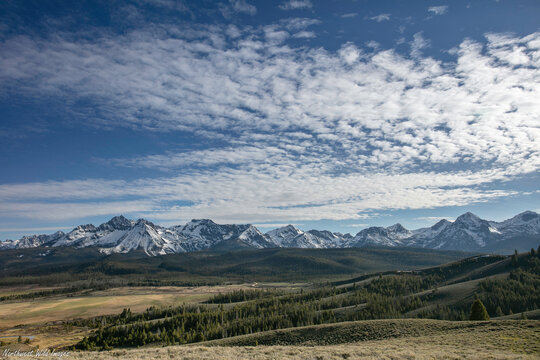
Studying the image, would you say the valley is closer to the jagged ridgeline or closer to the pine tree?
the jagged ridgeline

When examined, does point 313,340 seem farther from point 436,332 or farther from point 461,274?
point 461,274

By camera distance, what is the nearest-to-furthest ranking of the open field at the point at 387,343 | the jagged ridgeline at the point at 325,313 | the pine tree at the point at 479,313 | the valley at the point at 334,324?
the open field at the point at 387,343, the valley at the point at 334,324, the pine tree at the point at 479,313, the jagged ridgeline at the point at 325,313

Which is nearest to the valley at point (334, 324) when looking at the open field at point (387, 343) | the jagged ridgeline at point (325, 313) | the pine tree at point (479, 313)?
the open field at point (387, 343)

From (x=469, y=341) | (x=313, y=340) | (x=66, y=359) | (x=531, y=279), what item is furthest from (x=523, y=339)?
(x=531, y=279)

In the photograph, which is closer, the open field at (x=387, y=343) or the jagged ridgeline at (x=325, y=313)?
the open field at (x=387, y=343)

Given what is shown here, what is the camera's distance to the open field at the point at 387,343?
3359cm

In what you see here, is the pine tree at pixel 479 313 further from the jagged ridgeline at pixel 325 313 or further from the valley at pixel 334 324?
the jagged ridgeline at pixel 325 313

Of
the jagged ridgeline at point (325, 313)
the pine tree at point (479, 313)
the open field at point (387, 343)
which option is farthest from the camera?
the jagged ridgeline at point (325, 313)

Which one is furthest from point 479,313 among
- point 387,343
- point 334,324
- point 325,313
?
point 325,313

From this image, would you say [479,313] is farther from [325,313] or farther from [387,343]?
[325,313]

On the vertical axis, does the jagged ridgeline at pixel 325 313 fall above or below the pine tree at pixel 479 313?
below

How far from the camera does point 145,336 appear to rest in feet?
362

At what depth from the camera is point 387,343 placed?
44469mm

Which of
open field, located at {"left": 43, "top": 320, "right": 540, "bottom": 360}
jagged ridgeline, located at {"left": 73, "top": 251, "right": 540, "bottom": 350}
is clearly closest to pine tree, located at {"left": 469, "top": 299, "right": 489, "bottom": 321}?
jagged ridgeline, located at {"left": 73, "top": 251, "right": 540, "bottom": 350}
